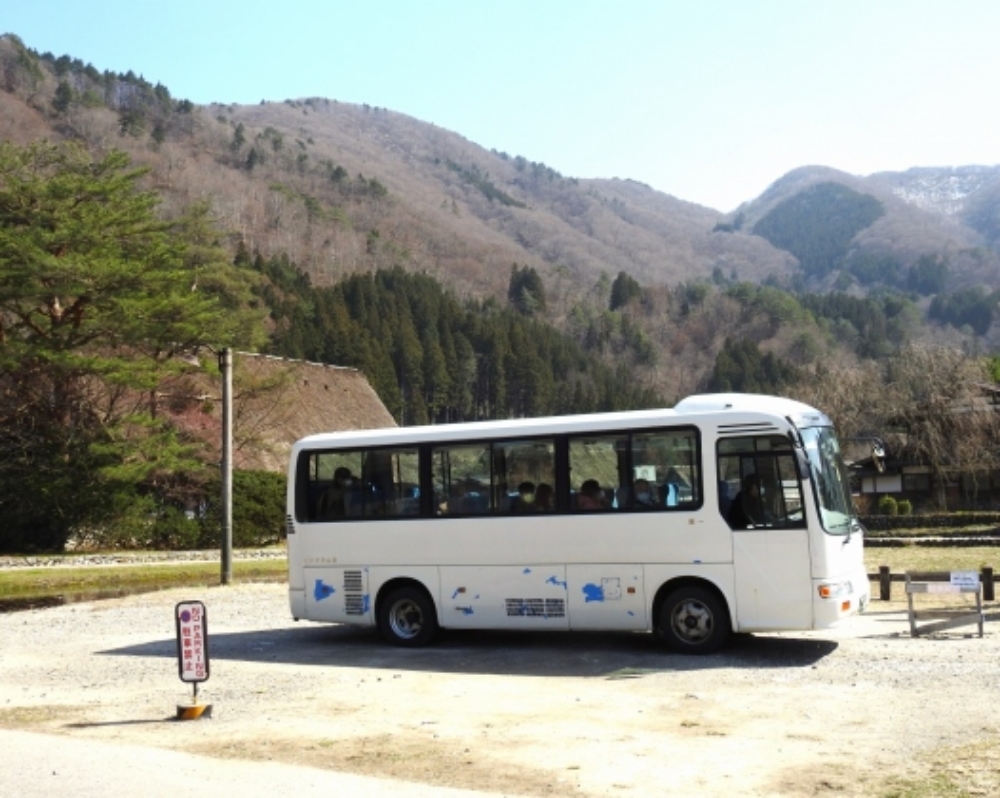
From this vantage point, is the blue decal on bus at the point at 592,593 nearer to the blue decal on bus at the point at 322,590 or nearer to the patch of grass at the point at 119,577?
the blue decal on bus at the point at 322,590

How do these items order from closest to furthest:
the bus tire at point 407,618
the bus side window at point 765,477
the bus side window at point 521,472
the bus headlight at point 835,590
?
1. the bus headlight at point 835,590
2. the bus side window at point 765,477
3. the bus side window at point 521,472
4. the bus tire at point 407,618

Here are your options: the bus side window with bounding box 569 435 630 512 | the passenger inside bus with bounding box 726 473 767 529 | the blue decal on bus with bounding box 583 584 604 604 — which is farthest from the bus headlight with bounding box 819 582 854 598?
the blue decal on bus with bounding box 583 584 604 604

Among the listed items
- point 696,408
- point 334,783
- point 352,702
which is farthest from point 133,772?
point 696,408

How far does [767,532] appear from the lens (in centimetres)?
1243

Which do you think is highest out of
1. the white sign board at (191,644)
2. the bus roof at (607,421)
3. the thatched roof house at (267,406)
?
the thatched roof house at (267,406)

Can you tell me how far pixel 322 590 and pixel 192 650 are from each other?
4.79 metres

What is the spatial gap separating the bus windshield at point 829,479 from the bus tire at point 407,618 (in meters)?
5.16

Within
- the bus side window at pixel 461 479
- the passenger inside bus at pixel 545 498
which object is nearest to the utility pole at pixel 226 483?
the bus side window at pixel 461 479

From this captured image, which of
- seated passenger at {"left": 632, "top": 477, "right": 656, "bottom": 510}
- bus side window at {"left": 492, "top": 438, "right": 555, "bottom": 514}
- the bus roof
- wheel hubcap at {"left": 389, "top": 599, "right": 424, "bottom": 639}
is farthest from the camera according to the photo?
wheel hubcap at {"left": 389, "top": 599, "right": 424, "bottom": 639}

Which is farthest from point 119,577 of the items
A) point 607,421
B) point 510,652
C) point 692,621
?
point 692,621

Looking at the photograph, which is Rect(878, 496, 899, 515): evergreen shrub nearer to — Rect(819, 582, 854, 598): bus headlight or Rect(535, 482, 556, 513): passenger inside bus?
Rect(819, 582, 854, 598): bus headlight

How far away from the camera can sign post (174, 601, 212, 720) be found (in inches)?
402

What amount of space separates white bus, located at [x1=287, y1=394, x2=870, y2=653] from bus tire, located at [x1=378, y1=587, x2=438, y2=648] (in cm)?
2

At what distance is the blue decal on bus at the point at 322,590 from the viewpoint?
14969 millimetres
